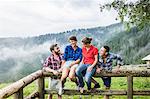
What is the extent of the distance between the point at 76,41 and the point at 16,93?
2535mm

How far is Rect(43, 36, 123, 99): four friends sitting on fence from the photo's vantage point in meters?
10.5

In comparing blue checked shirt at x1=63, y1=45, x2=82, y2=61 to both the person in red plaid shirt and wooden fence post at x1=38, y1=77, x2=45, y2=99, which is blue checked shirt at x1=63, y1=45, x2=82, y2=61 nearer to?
the person in red plaid shirt

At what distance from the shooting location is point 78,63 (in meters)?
10.6

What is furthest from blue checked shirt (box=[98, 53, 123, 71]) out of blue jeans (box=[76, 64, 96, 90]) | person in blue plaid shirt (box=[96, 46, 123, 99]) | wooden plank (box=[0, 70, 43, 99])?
wooden plank (box=[0, 70, 43, 99])

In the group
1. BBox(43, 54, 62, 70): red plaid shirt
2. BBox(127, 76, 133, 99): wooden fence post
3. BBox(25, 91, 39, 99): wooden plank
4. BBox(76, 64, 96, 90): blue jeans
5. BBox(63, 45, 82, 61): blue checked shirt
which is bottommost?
BBox(25, 91, 39, 99): wooden plank

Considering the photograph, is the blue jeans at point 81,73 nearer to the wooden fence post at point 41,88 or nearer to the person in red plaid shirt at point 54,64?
the person in red plaid shirt at point 54,64

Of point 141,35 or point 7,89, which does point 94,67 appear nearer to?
point 7,89

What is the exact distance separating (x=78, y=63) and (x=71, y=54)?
28 cm

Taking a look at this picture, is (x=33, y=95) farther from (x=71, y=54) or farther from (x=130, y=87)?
(x=130, y=87)

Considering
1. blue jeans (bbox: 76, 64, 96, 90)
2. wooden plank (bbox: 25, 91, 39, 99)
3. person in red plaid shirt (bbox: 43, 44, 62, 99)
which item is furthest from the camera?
person in red plaid shirt (bbox: 43, 44, 62, 99)

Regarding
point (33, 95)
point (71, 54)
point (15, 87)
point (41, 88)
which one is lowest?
point (33, 95)

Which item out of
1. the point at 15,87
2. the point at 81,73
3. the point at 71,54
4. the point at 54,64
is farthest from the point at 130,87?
the point at 15,87

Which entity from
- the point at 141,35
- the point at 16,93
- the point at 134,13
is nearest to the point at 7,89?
the point at 16,93

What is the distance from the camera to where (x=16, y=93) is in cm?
855
